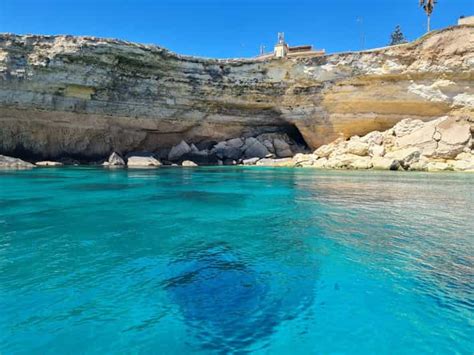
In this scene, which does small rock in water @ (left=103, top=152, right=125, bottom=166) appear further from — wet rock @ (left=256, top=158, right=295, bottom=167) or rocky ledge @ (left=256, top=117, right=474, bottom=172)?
rocky ledge @ (left=256, top=117, right=474, bottom=172)

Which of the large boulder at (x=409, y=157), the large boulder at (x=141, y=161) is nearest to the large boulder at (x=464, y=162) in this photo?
the large boulder at (x=409, y=157)

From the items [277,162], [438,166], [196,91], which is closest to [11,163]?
[196,91]

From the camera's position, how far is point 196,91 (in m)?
25.6

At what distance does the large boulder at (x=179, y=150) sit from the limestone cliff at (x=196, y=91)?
98 centimetres

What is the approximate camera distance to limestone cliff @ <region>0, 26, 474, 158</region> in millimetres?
21562

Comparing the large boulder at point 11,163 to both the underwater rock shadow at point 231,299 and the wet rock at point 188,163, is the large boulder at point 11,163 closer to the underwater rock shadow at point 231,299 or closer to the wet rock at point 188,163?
the wet rock at point 188,163

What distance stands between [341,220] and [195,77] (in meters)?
20.6

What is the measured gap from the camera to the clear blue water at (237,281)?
2699 mm

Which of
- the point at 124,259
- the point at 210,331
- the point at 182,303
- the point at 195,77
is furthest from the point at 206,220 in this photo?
the point at 195,77

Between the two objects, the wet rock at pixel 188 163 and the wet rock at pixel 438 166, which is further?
the wet rock at pixel 188 163

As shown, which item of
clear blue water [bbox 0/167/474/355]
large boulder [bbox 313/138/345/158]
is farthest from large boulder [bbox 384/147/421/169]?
clear blue water [bbox 0/167/474/355]

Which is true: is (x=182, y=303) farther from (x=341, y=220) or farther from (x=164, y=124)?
(x=164, y=124)

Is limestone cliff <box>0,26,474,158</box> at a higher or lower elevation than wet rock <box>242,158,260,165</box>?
higher

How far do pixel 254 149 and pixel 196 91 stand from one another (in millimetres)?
7207
